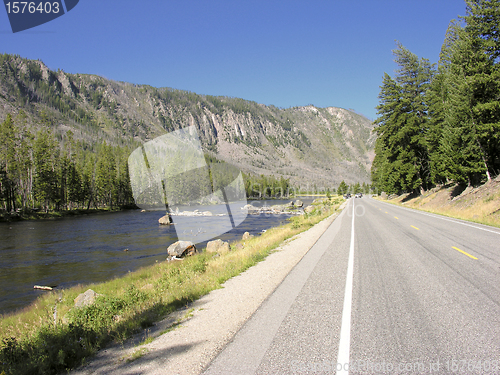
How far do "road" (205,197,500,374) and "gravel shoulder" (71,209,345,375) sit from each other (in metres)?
0.22

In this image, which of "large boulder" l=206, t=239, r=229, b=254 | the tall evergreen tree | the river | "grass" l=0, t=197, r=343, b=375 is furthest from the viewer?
the tall evergreen tree

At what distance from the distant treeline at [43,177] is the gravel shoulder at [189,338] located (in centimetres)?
5388

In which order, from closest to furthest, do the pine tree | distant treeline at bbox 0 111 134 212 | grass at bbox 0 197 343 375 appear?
1. grass at bbox 0 197 343 375
2. the pine tree
3. distant treeline at bbox 0 111 134 212

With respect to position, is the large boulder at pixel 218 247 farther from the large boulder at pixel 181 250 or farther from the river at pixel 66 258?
the river at pixel 66 258

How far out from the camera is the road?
328 cm

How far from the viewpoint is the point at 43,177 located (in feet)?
169

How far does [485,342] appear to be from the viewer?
357cm

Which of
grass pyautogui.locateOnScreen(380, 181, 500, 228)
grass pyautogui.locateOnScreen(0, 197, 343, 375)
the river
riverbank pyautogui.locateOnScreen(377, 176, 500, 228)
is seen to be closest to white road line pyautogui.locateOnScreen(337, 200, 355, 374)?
grass pyautogui.locateOnScreen(0, 197, 343, 375)

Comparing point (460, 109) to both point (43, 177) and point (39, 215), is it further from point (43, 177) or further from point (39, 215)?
point (43, 177)

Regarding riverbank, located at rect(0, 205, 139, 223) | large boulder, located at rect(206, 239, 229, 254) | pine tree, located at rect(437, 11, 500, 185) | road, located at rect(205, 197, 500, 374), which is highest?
pine tree, located at rect(437, 11, 500, 185)

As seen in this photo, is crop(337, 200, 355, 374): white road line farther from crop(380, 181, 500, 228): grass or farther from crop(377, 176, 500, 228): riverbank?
crop(377, 176, 500, 228): riverbank

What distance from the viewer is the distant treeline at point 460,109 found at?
2394 centimetres

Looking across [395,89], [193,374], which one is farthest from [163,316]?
[395,89]

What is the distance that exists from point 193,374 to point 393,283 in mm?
4687
